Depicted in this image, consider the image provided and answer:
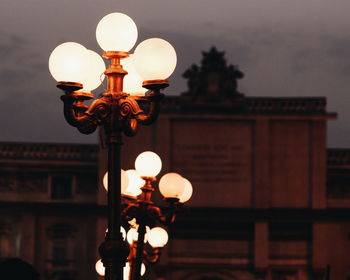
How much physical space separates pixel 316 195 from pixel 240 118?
13.5 feet

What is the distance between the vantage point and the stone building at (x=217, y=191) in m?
42.6

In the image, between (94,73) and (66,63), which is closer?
(66,63)

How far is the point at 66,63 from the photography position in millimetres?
8961

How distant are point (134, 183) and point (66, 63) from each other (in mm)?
4983

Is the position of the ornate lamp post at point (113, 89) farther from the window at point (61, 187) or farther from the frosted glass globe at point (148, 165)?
the window at point (61, 187)

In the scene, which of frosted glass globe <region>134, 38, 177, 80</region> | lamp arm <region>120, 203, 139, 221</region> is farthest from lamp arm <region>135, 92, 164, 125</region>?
lamp arm <region>120, 203, 139, 221</region>

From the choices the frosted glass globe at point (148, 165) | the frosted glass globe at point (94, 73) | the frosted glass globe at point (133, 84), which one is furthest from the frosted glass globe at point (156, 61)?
the frosted glass globe at point (148, 165)

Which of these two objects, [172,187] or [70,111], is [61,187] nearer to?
[172,187]

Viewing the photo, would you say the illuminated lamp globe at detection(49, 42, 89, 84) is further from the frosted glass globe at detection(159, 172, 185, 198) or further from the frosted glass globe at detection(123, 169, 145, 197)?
the frosted glass globe at detection(123, 169, 145, 197)

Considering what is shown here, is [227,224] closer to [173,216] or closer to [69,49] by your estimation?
[173,216]

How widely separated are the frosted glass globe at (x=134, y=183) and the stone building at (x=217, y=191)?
28464 millimetres

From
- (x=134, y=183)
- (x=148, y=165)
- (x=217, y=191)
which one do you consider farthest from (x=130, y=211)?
(x=217, y=191)

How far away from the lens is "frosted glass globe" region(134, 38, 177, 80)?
9.20 meters

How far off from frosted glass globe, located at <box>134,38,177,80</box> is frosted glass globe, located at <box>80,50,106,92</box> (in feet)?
1.30
